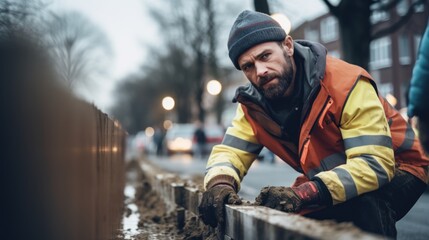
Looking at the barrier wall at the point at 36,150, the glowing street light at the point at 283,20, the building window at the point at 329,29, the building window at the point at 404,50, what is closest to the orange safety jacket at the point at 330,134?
the barrier wall at the point at 36,150

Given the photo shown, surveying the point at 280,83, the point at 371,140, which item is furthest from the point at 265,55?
the point at 371,140

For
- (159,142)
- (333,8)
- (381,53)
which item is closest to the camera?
(333,8)

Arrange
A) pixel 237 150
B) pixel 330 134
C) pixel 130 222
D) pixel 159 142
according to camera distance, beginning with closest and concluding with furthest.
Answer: pixel 330 134 → pixel 237 150 → pixel 130 222 → pixel 159 142

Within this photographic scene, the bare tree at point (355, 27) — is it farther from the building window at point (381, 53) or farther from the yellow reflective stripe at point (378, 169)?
the building window at point (381, 53)

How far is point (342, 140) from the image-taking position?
13.1ft

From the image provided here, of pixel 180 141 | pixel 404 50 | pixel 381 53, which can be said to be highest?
pixel 381 53

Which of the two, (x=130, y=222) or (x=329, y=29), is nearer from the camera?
(x=130, y=222)

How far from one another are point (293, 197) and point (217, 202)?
0.53 metres

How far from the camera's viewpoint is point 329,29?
5950 centimetres

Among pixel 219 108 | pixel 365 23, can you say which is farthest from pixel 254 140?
pixel 219 108

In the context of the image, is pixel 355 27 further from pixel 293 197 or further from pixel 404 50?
pixel 404 50

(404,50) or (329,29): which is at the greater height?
(329,29)

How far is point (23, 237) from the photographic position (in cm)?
231

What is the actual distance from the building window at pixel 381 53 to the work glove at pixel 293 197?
45645 millimetres
